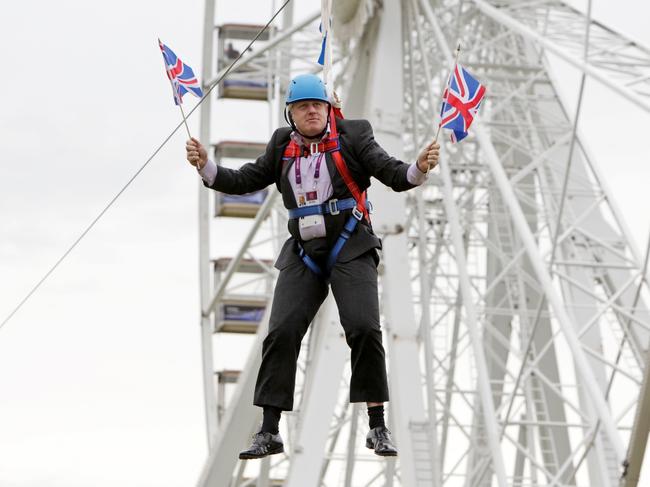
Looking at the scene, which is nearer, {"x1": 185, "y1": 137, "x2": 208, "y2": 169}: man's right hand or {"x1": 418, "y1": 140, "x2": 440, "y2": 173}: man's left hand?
{"x1": 418, "y1": 140, "x2": 440, "y2": 173}: man's left hand

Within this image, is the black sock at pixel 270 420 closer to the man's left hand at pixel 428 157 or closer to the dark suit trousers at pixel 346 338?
the dark suit trousers at pixel 346 338

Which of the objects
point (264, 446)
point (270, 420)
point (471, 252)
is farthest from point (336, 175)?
point (471, 252)

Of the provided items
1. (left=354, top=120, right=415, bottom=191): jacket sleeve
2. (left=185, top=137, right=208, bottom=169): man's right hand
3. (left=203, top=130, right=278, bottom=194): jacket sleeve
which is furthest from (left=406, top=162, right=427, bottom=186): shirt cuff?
(left=185, top=137, right=208, bottom=169): man's right hand

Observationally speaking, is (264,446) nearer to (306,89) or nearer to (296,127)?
(296,127)

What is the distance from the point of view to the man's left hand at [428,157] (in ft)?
25.5

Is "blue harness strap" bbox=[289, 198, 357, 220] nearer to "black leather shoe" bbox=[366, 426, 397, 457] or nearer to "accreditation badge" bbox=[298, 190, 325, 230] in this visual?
"accreditation badge" bbox=[298, 190, 325, 230]

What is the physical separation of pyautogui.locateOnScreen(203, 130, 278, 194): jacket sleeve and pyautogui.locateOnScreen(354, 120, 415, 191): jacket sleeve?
1.58 ft

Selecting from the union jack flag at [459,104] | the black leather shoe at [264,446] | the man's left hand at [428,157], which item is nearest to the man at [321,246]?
the black leather shoe at [264,446]

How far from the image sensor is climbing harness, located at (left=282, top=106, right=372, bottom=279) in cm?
823

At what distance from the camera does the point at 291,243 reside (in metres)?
8.45

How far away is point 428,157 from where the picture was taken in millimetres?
7785

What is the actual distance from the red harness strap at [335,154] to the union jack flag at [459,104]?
0.56 meters

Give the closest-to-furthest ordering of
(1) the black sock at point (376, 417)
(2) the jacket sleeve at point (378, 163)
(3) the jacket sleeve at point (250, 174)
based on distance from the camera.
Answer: (2) the jacket sleeve at point (378, 163) → (1) the black sock at point (376, 417) → (3) the jacket sleeve at point (250, 174)

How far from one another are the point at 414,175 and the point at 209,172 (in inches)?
44.0
